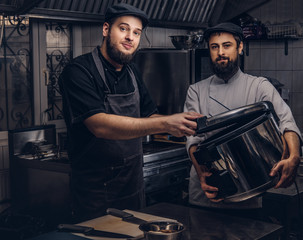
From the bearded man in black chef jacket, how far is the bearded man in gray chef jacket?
11.9 inches

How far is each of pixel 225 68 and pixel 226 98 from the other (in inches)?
5.9

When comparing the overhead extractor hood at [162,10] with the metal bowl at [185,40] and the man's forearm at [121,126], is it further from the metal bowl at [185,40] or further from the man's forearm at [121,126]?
the man's forearm at [121,126]

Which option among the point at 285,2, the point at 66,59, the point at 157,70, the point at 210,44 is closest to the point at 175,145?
the point at 157,70

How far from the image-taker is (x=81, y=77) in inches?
81.6

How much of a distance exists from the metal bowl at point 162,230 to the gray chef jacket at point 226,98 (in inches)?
28.4

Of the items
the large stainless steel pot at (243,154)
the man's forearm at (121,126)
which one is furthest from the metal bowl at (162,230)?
the man's forearm at (121,126)

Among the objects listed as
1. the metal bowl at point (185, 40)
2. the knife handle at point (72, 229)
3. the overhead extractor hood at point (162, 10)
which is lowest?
the knife handle at point (72, 229)

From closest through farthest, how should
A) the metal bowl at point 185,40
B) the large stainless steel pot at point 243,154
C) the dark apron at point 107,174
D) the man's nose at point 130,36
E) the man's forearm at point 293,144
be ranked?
the large stainless steel pot at point 243,154 < the man's forearm at point 293,144 < the man's nose at point 130,36 < the dark apron at point 107,174 < the metal bowl at point 185,40

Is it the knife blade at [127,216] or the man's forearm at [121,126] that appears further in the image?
the man's forearm at [121,126]

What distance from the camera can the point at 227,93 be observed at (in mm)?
2303

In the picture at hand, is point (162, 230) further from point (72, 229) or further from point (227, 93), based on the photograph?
point (227, 93)

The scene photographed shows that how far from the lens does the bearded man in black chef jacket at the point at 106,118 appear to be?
201 cm

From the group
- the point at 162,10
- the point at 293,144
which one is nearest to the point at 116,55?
the point at 293,144

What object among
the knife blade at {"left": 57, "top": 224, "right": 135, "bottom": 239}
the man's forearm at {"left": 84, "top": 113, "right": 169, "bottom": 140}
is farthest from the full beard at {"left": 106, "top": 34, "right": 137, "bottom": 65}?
the knife blade at {"left": 57, "top": 224, "right": 135, "bottom": 239}
